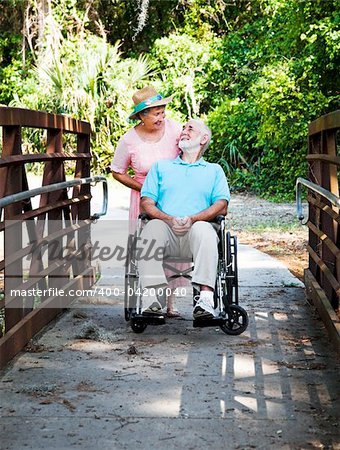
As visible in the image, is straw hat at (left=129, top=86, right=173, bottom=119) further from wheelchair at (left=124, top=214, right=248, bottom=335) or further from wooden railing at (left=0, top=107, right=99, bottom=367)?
wheelchair at (left=124, top=214, right=248, bottom=335)

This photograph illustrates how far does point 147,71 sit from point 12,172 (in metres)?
14.2

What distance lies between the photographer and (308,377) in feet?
13.9

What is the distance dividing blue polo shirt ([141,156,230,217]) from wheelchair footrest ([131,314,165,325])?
25.7 inches

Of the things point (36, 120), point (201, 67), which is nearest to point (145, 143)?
point (36, 120)

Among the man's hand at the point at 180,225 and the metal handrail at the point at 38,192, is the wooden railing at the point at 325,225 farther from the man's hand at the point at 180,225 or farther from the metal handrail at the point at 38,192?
the metal handrail at the point at 38,192

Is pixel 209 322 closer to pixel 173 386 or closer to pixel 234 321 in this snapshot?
pixel 234 321

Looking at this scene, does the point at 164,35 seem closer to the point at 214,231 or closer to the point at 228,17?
the point at 228,17

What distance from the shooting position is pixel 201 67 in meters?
18.4

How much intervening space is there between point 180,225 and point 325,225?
1094 mm

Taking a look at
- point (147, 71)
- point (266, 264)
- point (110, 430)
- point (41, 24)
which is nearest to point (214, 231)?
point (110, 430)

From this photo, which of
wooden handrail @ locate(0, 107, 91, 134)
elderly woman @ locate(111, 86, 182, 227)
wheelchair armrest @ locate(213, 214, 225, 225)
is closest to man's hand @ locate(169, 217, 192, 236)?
wheelchair armrest @ locate(213, 214, 225, 225)

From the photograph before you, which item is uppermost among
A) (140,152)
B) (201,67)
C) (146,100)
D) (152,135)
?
(201,67)

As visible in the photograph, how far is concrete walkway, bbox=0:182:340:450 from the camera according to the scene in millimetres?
3381

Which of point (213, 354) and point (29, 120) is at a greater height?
point (29, 120)
